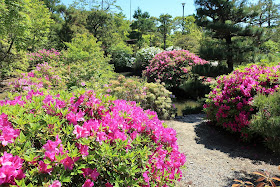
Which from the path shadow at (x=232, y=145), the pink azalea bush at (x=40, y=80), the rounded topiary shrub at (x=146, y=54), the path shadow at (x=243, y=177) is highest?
the rounded topiary shrub at (x=146, y=54)

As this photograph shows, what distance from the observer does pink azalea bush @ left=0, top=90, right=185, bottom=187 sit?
1.08m

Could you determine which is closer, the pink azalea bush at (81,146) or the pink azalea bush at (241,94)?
the pink azalea bush at (81,146)

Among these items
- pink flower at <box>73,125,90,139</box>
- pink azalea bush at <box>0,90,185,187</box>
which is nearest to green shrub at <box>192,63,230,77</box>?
pink azalea bush at <box>0,90,185,187</box>

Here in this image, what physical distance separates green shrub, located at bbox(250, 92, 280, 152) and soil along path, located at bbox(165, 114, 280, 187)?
41cm

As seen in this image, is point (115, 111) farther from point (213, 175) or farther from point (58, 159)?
point (213, 175)

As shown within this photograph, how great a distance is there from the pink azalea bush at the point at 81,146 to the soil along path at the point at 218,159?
1239mm

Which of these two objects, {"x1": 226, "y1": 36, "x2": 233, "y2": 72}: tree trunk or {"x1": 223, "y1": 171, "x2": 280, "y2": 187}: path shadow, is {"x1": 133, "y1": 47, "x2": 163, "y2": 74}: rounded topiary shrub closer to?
{"x1": 226, "y1": 36, "x2": 233, "y2": 72}: tree trunk

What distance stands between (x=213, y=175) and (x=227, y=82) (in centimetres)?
222

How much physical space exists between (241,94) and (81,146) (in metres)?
3.74

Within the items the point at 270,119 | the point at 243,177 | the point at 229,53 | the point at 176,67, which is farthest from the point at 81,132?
the point at 176,67

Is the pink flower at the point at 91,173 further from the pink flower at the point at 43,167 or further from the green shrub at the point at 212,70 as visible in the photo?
the green shrub at the point at 212,70

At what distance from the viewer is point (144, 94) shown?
5.23 meters

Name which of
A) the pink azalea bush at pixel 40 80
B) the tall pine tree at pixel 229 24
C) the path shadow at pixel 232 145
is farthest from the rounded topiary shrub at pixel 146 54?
the path shadow at pixel 232 145

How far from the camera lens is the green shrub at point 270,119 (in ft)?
9.52
